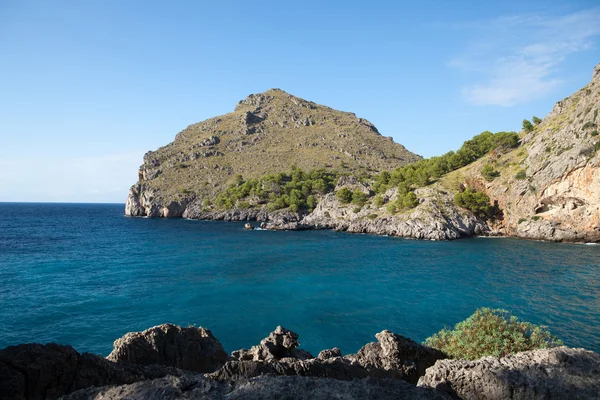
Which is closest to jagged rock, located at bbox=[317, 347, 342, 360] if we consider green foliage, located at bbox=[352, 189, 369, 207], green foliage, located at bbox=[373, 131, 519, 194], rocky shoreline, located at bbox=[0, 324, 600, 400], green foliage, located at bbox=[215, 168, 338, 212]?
rocky shoreline, located at bbox=[0, 324, 600, 400]

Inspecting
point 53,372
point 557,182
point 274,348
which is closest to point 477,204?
point 557,182

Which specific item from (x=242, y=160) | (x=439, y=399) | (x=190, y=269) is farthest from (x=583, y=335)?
(x=242, y=160)

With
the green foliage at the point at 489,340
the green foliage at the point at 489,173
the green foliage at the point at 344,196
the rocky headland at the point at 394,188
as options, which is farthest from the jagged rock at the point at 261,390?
the green foliage at the point at 344,196

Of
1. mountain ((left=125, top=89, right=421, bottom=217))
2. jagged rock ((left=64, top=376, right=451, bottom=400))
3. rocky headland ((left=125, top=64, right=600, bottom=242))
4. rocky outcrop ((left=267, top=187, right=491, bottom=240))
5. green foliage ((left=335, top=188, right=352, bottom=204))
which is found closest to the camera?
jagged rock ((left=64, top=376, right=451, bottom=400))

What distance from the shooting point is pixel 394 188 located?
320 ft

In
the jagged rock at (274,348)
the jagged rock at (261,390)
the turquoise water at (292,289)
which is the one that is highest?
the jagged rock at (261,390)

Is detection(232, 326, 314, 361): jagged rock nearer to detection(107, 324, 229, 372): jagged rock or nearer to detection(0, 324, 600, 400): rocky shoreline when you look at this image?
detection(0, 324, 600, 400): rocky shoreline

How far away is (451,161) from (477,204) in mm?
A: 24161

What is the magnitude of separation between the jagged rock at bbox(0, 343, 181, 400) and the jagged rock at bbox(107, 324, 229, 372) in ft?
14.4

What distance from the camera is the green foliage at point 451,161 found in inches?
3676

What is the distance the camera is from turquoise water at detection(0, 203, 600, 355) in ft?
87.8

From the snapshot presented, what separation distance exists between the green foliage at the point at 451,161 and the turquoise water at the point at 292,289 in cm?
3423

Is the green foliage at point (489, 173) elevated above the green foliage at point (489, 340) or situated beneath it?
elevated above

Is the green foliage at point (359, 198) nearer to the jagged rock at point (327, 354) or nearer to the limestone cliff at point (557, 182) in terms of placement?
the limestone cliff at point (557, 182)
